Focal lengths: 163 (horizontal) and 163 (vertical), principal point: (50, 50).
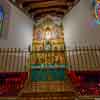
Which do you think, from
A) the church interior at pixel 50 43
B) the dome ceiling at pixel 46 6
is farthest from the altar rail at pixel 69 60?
the dome ceiling at pixel 46 6

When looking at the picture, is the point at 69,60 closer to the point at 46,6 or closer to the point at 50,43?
the point at 50,43

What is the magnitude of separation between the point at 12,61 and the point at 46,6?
4.42 metres

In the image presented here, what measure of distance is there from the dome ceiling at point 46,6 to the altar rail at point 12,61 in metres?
3.14

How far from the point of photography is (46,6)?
409 inches

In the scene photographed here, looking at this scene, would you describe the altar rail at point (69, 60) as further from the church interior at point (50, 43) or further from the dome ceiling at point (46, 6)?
the dome ceiling at point (46, 6)

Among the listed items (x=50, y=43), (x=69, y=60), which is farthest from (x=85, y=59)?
(x=50, y=43)

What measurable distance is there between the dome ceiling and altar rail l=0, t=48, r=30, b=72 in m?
3.14

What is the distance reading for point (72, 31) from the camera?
959cm

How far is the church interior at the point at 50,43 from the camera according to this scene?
6.96 m

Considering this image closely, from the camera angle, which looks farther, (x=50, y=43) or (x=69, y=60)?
(x=50, y=43)

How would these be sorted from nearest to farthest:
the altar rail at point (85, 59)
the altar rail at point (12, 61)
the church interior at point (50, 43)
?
the church interior at point (50, 43) → the altar rail at point (12, 61) → the altar rail at point (85, 59)

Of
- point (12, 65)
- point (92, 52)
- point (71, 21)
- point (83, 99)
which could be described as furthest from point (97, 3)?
point (83, 99)

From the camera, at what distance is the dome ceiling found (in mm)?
9922

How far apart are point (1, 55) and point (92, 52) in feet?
14.7
